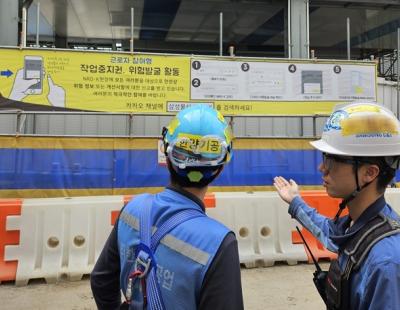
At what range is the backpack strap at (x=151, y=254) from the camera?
1580 millimetres

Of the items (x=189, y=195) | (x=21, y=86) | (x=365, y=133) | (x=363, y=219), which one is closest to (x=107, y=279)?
(x=189, y=195)

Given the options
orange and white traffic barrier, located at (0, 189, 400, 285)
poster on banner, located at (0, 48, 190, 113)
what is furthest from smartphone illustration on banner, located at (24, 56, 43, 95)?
orange and white traffic barrier, located at (0, 189, 400, 285)

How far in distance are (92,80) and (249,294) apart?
6.37 m

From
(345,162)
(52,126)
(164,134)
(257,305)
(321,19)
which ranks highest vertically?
(321,19)

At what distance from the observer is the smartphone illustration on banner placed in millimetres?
9750

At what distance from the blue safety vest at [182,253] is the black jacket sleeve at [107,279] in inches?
13.5

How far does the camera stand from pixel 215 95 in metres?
10.5

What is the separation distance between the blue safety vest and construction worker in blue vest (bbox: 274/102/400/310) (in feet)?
1.59

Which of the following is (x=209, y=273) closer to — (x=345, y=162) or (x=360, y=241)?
(x=360, y=241)

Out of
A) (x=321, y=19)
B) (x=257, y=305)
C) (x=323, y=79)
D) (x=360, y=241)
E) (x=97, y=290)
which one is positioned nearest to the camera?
(x=360, y=241)

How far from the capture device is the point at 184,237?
60.7 inches

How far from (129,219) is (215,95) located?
8855mm

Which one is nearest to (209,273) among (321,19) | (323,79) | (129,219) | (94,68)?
(129,219)

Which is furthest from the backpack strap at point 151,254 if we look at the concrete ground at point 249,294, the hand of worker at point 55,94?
the hand of worker at point 55,94
